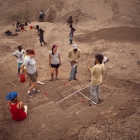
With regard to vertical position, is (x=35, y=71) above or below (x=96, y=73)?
below

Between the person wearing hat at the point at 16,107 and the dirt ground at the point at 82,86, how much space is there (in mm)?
177

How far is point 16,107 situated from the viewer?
170 inches

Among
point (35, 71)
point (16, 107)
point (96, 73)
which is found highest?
point (96, 73)

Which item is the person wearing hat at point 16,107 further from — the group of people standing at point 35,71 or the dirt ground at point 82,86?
the dirt ground at point 82,86

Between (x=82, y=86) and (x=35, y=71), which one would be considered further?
(x=82, y=86)

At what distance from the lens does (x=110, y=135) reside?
3.74 m

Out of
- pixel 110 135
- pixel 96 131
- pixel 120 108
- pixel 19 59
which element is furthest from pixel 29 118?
pixel 19 59

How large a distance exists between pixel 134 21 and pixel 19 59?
1255cm

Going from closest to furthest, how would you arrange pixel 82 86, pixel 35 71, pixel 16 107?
pixel 16 107 → pixel 35 71 → pixel 82 86

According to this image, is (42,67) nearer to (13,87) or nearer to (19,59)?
(19,59)

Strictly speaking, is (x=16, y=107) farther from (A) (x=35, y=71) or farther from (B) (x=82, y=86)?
(B) (x=82, y=86)

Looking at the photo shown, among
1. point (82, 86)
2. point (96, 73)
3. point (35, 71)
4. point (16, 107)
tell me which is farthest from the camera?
point (82, 86)

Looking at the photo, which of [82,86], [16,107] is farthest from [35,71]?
[82,86]

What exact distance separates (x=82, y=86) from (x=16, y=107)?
106 inches
